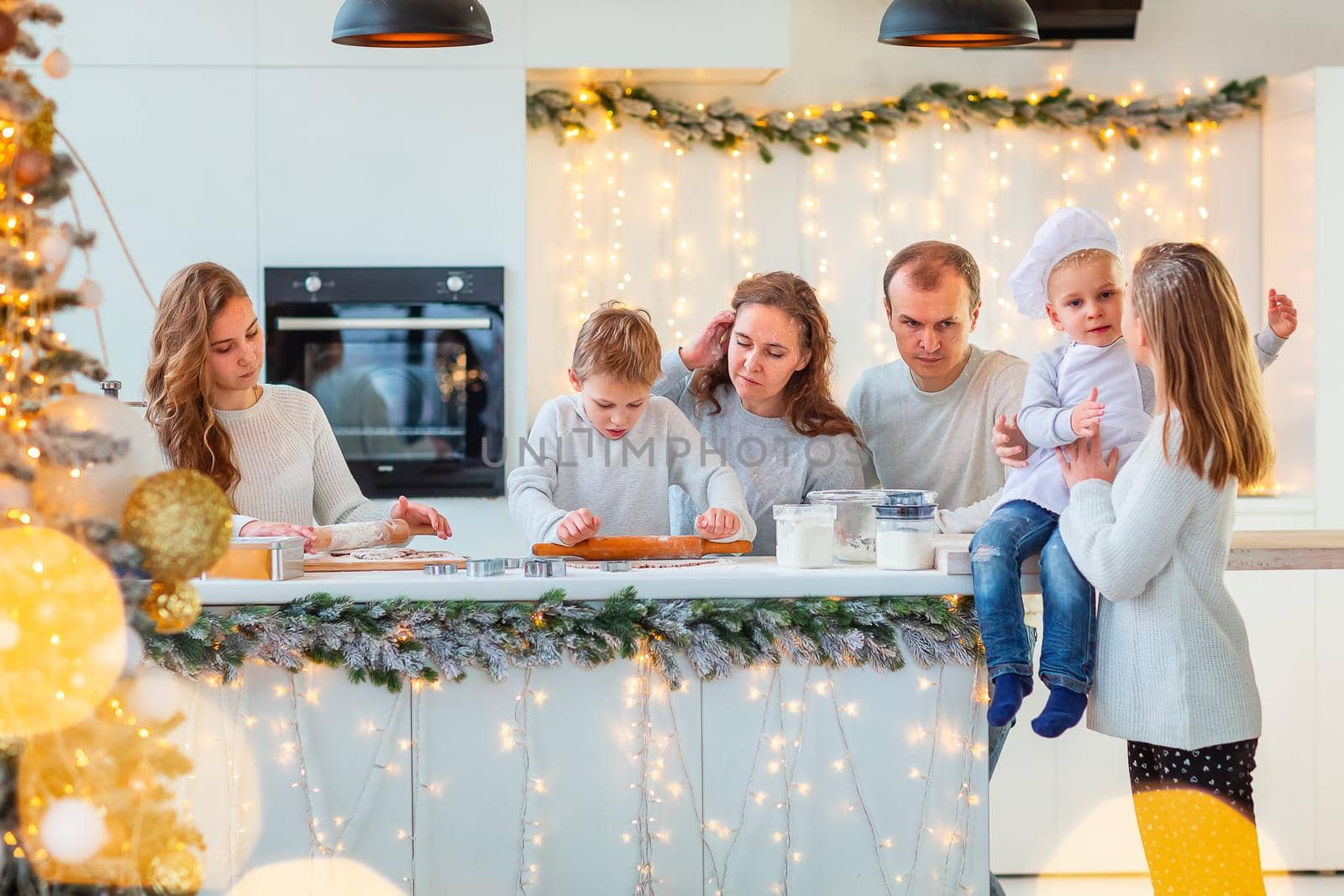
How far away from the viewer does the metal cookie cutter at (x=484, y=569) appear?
1839 mm

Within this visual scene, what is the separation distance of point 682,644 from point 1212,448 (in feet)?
2.49

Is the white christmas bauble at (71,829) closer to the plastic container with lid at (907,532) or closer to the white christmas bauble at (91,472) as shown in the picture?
the white christmas bauble at (91,472)

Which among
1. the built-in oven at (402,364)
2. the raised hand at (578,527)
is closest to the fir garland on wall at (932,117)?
the built-in oven at (402,364)

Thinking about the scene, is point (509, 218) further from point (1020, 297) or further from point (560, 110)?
point (1020, 297)

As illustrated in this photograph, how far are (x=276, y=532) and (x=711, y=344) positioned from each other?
95 centimetres

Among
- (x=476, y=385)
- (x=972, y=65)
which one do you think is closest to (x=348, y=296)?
(x=476, y=385)

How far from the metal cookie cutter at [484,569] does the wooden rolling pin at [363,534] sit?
34 cm

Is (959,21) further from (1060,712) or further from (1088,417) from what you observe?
(1060,712)

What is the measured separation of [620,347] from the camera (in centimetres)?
223

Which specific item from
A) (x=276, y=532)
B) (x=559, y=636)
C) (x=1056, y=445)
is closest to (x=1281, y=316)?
(x=1056, y=445)

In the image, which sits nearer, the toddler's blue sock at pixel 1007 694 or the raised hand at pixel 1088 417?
the toddler's blue sock at pixel 1007 694

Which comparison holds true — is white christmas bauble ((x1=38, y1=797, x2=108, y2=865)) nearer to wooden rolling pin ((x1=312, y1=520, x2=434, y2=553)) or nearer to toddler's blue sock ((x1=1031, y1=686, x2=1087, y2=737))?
wooden rolling pin ((x1=312, y1=520, x2=434, y2=553))

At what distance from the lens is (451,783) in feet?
5.95

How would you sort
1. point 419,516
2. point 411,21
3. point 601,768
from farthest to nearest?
point 419,516 → point 411,21 → point 601,768
